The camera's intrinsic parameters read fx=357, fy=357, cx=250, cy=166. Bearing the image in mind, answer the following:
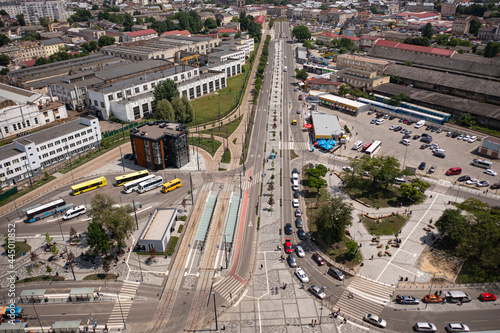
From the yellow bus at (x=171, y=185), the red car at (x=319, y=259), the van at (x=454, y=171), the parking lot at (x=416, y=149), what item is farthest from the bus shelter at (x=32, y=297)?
the van at (x=454, y=171)

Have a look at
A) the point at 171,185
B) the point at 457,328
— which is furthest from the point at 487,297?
the point at 171,185

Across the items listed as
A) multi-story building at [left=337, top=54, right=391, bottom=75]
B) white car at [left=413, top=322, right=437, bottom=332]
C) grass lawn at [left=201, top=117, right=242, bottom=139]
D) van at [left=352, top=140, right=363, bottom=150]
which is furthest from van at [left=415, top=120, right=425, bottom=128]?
white car at [left=413, top=322, right=437, bottom=332]

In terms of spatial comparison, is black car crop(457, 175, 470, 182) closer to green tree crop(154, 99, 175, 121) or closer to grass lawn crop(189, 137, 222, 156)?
grass lawn crop(189, 137, 222, 156)

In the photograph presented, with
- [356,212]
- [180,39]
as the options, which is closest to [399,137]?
[356,212]

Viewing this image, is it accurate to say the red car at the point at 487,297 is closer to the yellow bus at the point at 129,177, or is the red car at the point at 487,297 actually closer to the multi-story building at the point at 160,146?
the multi-story building at the point at 160,146

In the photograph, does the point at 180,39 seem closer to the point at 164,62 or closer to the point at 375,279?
the point at 164,62

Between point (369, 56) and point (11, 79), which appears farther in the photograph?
point (369, 56)
